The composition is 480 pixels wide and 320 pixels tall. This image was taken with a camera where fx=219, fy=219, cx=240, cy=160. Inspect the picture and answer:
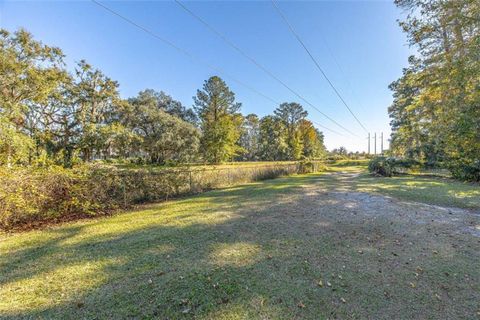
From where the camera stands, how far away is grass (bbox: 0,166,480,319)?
7.83 feet

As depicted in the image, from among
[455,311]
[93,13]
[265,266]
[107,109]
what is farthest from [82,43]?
[107,109]

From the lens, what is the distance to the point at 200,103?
33000mm

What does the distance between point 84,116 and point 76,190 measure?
16148mm

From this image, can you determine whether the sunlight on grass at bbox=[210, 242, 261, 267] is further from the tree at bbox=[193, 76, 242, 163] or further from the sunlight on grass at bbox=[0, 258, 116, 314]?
the tree at bbox=[193, 76, 242, 163]

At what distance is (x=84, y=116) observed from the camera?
18906mm

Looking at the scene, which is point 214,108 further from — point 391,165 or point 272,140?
point 391,165

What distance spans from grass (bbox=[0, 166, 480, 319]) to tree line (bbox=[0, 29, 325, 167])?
11.7 feet

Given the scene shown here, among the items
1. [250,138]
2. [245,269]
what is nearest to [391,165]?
[245,269]

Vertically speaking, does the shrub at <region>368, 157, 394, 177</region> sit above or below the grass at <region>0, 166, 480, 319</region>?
above

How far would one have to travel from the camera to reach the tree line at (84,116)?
9395 mm

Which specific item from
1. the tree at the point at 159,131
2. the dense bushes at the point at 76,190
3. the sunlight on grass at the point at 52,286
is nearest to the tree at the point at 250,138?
the tree at the point at 159,131

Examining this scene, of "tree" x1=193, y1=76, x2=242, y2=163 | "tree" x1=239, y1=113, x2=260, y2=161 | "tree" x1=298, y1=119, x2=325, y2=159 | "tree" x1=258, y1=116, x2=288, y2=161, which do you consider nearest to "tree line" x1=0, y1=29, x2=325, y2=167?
"tree" x1=193, y1=76, x2=242, y2=163

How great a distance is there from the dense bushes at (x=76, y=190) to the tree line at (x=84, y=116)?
22.9 inches

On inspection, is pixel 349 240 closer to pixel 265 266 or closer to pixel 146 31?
pixel 265 266
